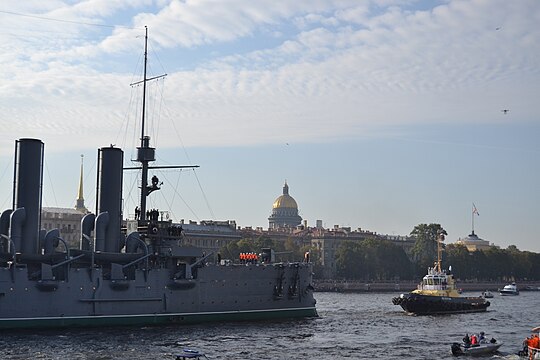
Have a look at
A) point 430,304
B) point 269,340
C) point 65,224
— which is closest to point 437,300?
point 430,304

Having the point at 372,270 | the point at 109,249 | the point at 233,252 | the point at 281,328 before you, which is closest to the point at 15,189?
the point at 109,249

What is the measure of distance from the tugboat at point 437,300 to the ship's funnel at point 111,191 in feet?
91.1

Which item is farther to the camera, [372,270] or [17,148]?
[372,270]

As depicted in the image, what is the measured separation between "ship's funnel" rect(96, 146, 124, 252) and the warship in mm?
63

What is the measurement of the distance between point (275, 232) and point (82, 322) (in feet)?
436

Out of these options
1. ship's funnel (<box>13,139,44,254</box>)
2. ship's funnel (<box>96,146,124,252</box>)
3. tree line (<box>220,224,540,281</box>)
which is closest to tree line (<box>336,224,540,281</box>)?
tree line (<box>220,224,540,281</box>)

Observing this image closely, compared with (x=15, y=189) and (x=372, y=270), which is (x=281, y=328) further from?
(x=372, y=270)

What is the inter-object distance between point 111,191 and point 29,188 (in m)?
5.52

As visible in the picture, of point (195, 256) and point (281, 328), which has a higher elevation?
point (195, 256)

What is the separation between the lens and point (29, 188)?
158 feet

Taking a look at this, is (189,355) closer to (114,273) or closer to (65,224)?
(114,273)

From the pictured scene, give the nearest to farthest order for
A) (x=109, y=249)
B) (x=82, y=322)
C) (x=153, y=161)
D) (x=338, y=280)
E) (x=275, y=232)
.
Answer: (x=82, y=322) < (x=109, y=249) < (x=153, y=161) < (x=338, y=280) < (x=275, y=232)

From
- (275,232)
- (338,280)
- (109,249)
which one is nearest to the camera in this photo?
(109,249)

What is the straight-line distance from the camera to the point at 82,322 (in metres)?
47.2
